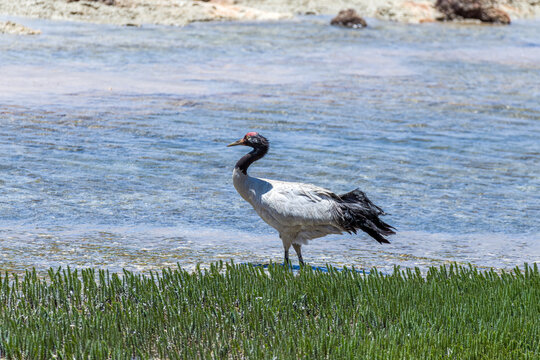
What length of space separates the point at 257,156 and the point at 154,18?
1061 inches

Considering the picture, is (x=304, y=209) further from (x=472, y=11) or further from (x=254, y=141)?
(x=472, y=11)

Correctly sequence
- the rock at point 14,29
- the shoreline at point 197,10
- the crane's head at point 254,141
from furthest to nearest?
the shoreline at point 197,10, the rock at point 14,29, the crane's head at point 254,141

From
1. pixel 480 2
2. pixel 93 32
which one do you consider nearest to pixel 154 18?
pixel 93 32

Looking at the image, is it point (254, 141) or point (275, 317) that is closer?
point (275, 317)

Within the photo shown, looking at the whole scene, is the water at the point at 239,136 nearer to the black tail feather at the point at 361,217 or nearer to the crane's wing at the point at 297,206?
the black tail feather at the point at 361,217

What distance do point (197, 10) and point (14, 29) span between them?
32.6 feet

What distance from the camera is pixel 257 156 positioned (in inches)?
394

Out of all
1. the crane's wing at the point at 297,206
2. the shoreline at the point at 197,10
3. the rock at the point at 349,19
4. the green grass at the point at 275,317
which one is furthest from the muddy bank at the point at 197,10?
the green grass at the point at 275,317

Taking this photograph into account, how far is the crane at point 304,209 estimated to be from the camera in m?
9.45

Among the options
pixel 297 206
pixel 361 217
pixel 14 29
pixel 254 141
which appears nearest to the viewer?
pixel 297 206

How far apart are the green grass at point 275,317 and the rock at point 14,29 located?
73.3 ft

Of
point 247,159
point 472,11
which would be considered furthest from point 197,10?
point 247,159

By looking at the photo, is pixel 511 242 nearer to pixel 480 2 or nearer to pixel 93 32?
pixel 93 32

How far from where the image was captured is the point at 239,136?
18.3 metres
